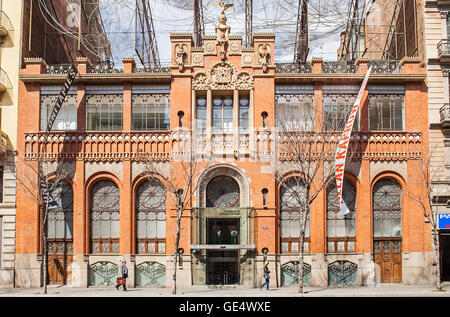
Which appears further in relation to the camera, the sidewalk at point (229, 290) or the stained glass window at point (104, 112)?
the stained glass window at point (104, 112)

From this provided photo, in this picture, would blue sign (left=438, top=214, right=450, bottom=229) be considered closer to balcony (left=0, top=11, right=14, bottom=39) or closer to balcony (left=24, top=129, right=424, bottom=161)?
balcony (left=24, top=129, right=424, bottom=161)

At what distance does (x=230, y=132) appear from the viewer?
2836cm

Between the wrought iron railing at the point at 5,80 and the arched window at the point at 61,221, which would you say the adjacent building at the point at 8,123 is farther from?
the arched window at the point at 61,221

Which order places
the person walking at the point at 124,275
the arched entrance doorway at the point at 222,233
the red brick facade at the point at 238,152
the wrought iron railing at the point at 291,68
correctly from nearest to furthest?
the person walking at the point at 124,275
the arched entrance doorway at the point at 222,233
the red brick facade at the point at 238,152
the wrought iron railing at the point at 291,68

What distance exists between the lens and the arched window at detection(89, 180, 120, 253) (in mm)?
27891

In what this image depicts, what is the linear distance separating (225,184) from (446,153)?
13082 mm

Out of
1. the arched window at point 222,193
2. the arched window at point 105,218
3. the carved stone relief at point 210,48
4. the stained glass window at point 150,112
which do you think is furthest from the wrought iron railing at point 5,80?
the arched window at point 222,193

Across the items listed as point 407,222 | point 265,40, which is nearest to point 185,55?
point 265,40

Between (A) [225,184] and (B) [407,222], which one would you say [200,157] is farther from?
(B) [407,222]

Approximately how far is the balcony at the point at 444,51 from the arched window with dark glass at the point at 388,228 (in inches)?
305

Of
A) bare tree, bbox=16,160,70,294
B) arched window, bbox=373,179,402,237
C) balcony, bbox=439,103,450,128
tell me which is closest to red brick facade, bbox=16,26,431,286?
bare tree, bbox=16,160,70,294

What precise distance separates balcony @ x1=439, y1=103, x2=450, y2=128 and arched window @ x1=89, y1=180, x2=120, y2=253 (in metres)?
19.4

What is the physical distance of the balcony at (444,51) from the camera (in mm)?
27734
